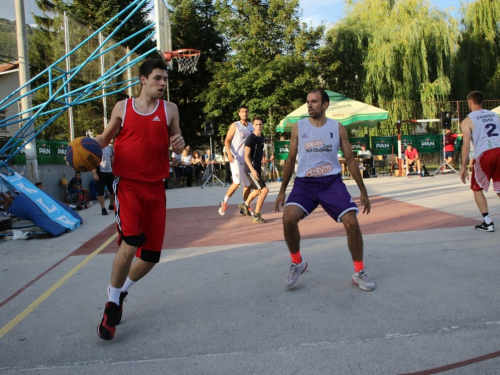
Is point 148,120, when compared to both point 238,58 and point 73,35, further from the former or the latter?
point 238,58

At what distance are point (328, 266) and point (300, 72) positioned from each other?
25400mm

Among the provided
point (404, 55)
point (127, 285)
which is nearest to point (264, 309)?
point (127, 285)

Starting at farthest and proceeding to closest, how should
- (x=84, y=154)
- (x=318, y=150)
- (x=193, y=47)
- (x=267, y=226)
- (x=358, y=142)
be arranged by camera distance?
(x=193, y=47) < (x=358, y=142) < (x=267, y=226) < (x=318, y=150) < (x=84, y=154)

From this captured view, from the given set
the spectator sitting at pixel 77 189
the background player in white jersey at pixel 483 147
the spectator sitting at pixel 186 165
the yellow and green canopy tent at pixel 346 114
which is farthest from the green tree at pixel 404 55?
the background player in white jersey at pixel 483 147

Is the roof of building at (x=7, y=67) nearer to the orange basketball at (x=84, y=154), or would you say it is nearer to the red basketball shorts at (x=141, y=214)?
the orange basketball at (x=84, y=154)

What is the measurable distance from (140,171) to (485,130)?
208 inches

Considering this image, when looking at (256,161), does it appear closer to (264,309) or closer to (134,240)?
(264,309)

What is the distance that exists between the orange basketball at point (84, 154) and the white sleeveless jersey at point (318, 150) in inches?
75.8

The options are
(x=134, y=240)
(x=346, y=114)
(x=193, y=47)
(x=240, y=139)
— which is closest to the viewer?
(x=134, y=240)

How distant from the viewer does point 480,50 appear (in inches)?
1096

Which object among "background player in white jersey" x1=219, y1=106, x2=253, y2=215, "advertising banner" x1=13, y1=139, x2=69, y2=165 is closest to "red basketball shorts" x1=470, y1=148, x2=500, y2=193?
"background player in white jersey" x1=219, y1=106, x2=253, y2=215

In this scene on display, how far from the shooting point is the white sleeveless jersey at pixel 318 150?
4.64 metres

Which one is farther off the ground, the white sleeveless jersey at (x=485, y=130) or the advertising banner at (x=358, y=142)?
the advertising banner at (x=358, y=142)

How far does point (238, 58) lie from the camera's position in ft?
98.3
